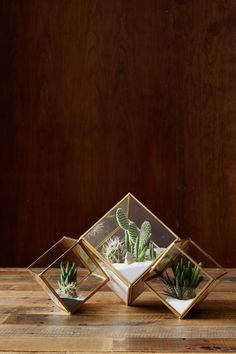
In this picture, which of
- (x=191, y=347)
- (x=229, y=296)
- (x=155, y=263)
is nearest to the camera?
(x=191, y=347)

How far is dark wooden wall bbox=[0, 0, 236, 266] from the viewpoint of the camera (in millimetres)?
3105

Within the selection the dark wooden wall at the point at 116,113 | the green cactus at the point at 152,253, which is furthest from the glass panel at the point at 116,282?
the dark wooden wall at the point at 116,113

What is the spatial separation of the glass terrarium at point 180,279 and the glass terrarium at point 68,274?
178mm

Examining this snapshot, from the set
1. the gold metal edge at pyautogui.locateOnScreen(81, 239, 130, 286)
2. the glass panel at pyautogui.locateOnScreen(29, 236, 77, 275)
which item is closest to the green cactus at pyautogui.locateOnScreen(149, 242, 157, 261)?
the gold metal edge at pyautogui.locateOnScreen(81, 239, 130, 286)

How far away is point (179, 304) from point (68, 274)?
34cm

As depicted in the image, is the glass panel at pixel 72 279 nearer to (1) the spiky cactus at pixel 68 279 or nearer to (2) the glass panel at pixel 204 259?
(1) the spiky cactus at pixel 68 279

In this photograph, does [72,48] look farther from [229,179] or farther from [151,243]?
[151,243]

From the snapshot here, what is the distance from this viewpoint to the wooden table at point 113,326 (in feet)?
3.84

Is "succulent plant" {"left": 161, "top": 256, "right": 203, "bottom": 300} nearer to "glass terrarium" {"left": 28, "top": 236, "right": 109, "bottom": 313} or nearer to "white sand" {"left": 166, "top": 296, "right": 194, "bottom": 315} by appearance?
"white sand" {"left": 166, "top": 296, "right": 194, "bottom": 315}

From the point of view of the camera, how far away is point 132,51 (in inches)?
122

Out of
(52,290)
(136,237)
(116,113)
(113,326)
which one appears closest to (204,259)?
(136,237)

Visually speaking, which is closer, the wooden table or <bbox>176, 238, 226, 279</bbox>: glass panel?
the wooden table

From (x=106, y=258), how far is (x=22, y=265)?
1.77 metres

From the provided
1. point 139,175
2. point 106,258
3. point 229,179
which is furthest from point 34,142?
point 106,258
